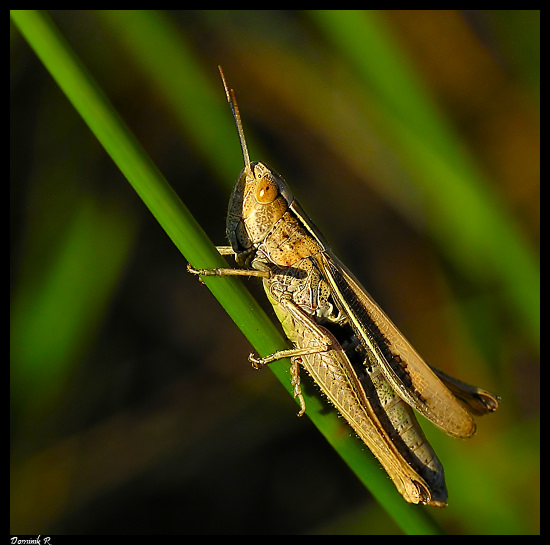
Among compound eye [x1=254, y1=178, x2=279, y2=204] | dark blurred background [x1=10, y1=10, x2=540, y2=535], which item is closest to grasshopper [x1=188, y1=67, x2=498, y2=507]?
compound eye [x1=254, y1=178, x2=279, y2=204]

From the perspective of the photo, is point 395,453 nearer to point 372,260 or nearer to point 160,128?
point 372,260

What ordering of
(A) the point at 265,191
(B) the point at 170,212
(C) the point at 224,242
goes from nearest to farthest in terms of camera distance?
(B) the point at 170,212 → (A) the point at 265,191 → (C) the point at 224,242

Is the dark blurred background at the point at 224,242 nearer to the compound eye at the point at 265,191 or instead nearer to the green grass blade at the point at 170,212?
the compound eye at the point at 265,191

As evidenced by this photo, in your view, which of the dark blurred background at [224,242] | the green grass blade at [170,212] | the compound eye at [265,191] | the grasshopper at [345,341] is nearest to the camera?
the green grass blade at [170,212]

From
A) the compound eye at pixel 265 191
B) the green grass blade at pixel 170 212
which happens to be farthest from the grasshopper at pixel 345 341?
the green grass blade at pixel 170 212

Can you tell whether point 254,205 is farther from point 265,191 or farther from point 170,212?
point 170,212

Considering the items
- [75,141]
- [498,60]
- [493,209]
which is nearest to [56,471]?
[75,141]

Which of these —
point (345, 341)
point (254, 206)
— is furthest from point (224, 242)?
point (345, 341)
